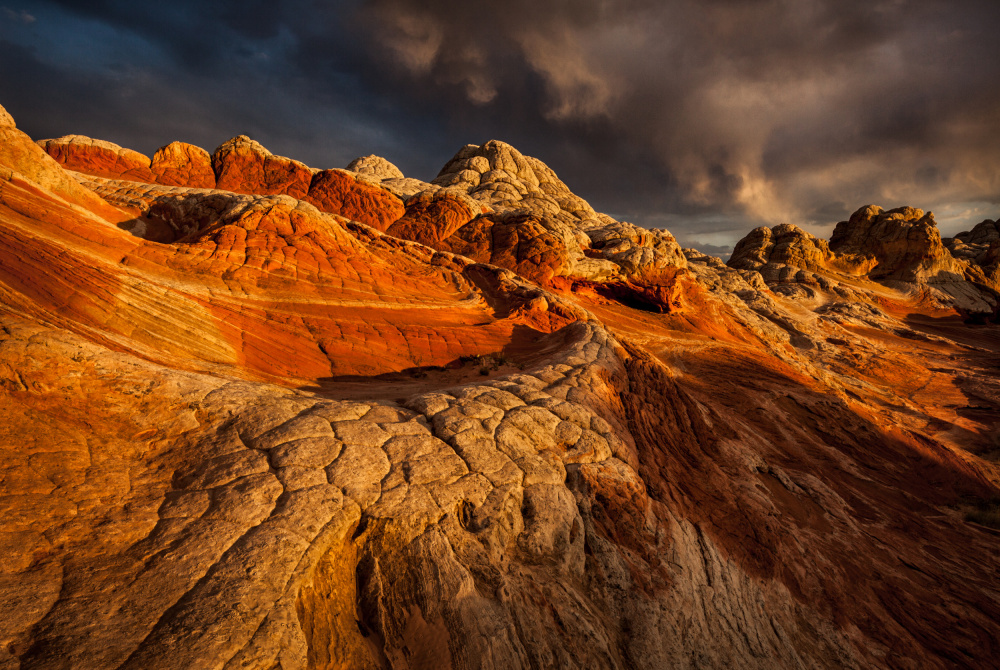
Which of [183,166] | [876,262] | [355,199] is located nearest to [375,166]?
[355,199]

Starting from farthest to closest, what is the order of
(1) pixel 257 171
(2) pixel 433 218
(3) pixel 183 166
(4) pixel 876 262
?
(4) pixel 876 262 → (1) pixel 257 171 → (3) pixel 183 166 → (2) pixel 433 218

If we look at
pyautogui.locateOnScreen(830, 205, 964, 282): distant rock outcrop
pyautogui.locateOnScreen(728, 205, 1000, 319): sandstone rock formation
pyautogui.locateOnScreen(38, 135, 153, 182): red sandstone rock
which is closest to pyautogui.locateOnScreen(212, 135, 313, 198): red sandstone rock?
pyautogui.locateOnScreen(38, 135, 153, 182): red sandstone rock

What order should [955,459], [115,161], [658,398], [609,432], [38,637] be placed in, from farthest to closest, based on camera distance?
[115,161] < [955,459] < [658,398] < [609,432] < [38,637]

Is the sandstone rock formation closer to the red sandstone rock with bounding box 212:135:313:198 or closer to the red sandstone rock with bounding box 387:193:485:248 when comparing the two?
the red sandstone rock with bounding box 387:193:485:248

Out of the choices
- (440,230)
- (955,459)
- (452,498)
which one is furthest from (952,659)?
(440,230)

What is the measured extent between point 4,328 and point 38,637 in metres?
4.32

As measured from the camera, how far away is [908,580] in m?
7.90

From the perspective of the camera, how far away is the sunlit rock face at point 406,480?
354cm

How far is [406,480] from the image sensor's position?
5059 millimetres

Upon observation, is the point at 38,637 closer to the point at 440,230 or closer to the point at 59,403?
the point at 59,403

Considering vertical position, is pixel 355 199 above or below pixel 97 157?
above

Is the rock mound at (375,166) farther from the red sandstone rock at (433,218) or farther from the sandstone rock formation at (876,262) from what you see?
the sandstone rock formation at (876,262)

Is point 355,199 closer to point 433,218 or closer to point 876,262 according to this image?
point 433,218

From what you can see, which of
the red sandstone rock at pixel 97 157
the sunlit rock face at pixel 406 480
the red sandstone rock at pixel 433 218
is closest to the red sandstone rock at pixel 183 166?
the red sandstone rock at pixel 97 157
